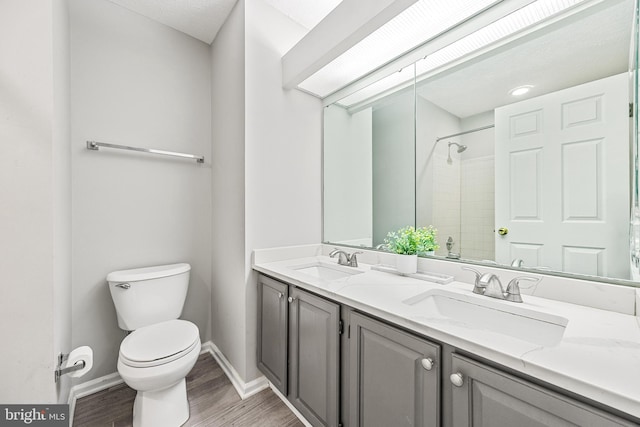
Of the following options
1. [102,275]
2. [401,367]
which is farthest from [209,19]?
[401,367]

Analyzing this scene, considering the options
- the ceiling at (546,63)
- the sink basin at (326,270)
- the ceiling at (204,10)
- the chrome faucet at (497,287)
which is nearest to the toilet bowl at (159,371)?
the sink basin at (326,270)

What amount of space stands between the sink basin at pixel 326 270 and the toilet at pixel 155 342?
741 millimetres

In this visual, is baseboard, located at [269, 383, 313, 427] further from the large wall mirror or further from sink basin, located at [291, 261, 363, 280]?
the large wall mirror

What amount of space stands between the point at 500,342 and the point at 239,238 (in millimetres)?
1463

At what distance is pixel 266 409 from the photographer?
4.97 feet

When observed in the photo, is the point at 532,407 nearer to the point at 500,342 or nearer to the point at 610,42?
the point at 500,342

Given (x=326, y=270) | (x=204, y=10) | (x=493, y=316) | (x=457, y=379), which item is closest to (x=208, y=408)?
(x=326, y=270)

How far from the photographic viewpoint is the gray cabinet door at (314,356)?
1.11 m

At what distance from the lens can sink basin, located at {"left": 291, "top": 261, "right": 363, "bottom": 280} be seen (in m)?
1.62

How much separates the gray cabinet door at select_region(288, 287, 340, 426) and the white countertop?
122mm

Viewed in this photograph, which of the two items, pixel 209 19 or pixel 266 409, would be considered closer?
pixel 266 409

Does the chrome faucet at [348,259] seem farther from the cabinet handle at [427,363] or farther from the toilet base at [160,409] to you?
the toilet base at [160,409]

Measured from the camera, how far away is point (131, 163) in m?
1.82

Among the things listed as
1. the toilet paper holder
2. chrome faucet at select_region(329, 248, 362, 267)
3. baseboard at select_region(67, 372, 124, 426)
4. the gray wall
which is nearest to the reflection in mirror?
the gray wall
